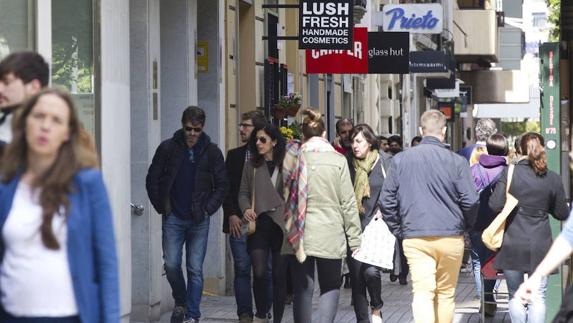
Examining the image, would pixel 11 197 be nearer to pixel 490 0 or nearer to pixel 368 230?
pixel 368 230

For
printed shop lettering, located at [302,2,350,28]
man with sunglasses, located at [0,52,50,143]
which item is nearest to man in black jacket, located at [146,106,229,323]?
printed shop lettering, located at [302,2,350,28]

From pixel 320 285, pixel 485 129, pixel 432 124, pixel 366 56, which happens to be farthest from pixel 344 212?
pixel 366 56

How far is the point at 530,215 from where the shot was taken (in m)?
12.1

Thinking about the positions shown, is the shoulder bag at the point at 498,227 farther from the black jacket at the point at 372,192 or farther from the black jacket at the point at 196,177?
the black jacket at the point at 196,177

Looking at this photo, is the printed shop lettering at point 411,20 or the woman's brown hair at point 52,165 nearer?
the woman's brown hair at point 52,165

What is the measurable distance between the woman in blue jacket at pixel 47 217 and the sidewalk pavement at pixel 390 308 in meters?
8.83

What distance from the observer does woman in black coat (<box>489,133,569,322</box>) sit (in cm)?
1205

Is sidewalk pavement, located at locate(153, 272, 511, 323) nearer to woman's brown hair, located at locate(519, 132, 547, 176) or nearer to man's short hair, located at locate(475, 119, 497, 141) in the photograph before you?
man's short hair, located at locate(475, 119, 497, 141)

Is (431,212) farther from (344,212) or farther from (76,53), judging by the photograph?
(76,53)

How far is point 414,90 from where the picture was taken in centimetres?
4322

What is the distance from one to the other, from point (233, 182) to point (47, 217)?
26.5 ft

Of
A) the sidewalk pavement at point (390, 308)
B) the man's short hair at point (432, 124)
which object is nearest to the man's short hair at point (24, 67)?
the man's short hair at point (432, 124)

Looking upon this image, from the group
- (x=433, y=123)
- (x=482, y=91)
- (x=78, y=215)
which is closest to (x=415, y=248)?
(x=433, y=123)

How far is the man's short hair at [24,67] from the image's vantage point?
20.4ft
